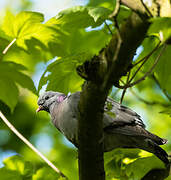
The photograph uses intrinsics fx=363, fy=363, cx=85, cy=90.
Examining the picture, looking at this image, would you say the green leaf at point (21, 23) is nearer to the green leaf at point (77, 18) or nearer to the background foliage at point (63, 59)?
the background foliage at point (63, 59)

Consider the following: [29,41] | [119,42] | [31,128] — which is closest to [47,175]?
[29,41]

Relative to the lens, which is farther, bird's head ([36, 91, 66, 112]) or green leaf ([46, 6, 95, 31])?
bird's head ([36, 91, 66, 112])

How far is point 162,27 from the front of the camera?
7.02ft

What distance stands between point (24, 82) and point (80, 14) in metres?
0.94

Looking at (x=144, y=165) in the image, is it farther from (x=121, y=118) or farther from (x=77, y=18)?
(x=77, y=18)

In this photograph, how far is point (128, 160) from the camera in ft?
11.5

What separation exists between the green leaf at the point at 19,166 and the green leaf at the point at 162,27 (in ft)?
7.62

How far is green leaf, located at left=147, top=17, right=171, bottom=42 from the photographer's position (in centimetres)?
210

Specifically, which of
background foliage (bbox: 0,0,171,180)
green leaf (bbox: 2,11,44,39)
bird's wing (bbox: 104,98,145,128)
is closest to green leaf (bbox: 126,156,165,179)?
background foliage (bbox: 0,0,171,180)

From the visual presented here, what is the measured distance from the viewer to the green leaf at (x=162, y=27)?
6.89 ft

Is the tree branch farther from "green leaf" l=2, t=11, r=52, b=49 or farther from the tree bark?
"green leaf" l=2, t=11, r=52, b=49

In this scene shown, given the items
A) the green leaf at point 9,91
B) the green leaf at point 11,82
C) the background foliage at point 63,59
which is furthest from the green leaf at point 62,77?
the green leaf at point 9,91

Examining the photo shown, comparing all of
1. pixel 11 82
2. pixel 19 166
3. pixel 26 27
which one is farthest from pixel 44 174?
pixel 26 27

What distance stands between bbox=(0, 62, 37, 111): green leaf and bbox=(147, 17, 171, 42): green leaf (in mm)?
1855
